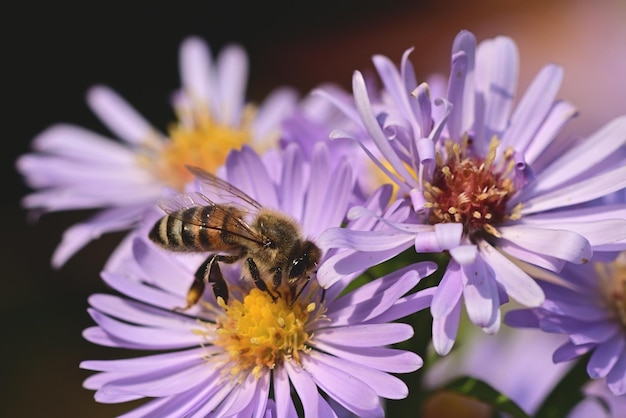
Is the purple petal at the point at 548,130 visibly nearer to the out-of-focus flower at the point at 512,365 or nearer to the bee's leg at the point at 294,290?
→ the bee's leg at the point at 294,290

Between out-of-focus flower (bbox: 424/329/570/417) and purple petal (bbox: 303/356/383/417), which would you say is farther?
out-of-focus flower (bbox: 424/329/570/417)

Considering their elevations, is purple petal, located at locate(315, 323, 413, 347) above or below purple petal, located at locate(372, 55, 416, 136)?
below

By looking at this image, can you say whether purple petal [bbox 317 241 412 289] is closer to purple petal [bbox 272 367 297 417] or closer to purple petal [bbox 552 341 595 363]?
purple petal [bbox 272 367 297 417]

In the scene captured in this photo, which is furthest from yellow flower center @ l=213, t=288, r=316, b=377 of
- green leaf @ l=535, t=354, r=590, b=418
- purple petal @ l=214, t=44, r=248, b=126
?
purple petal @ l=214, t=44, r=248, b=126

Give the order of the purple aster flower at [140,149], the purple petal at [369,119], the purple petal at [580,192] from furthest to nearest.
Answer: the purple aster flower at [140,149] < the purple petal at [580,192] < the purple petal at [369,119]

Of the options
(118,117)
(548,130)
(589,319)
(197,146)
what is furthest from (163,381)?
(118,117)

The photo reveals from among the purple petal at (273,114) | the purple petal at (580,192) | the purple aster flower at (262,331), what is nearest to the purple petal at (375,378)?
the purple aster flower at (262,331)

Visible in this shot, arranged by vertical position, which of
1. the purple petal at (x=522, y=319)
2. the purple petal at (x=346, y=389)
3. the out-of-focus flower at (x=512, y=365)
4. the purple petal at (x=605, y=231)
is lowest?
the out-of-focus flower at (x=512, y=365)

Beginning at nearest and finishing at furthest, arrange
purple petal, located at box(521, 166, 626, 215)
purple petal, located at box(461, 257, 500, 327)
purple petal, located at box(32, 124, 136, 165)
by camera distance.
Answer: purple petal, located at box(461, 257, 500, 327), purple petal, located at box(521, 166, 626, 215), purple petal, located at box(32, 124, 136, 165)
